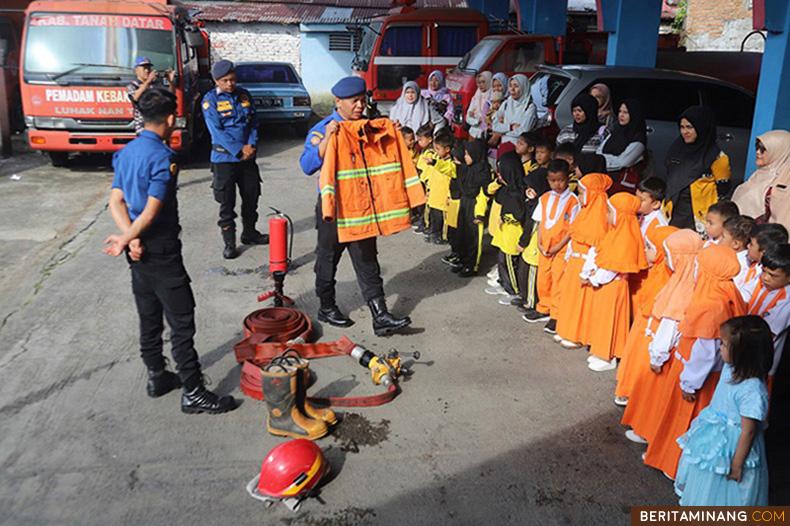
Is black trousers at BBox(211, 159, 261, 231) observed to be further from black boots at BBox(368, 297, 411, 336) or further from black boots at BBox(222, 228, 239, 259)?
black boots at BBox(368, 297, 411, 336)

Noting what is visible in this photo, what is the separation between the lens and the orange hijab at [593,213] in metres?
4.93

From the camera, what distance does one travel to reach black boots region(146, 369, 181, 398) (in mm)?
4582

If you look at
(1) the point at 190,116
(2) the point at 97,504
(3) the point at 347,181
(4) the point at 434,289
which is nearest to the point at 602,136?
(4) the point at 434,289

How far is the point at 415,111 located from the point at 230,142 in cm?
348

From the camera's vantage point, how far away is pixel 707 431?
3219 millimetres

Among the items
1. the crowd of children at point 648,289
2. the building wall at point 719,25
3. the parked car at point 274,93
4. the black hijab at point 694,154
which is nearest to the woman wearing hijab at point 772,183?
the black hijab at point 694,154

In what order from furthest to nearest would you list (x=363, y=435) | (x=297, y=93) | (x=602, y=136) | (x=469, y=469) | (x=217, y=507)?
(x=297, y=93) < (x=602, y=136) < (x=363, y=435) < (x=469, y=469) < (x=217, y=507)

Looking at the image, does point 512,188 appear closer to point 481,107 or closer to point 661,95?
point 661,95

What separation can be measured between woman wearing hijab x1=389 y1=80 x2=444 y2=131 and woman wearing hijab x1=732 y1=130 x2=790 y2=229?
5.30 m

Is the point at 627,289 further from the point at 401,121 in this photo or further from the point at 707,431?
the point at 401,121

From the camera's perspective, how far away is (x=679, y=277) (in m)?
3.78

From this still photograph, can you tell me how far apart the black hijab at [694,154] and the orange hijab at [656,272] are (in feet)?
5.62

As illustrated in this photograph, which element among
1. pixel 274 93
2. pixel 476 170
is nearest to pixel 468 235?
pixel 476 170

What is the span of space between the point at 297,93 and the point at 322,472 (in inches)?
494
